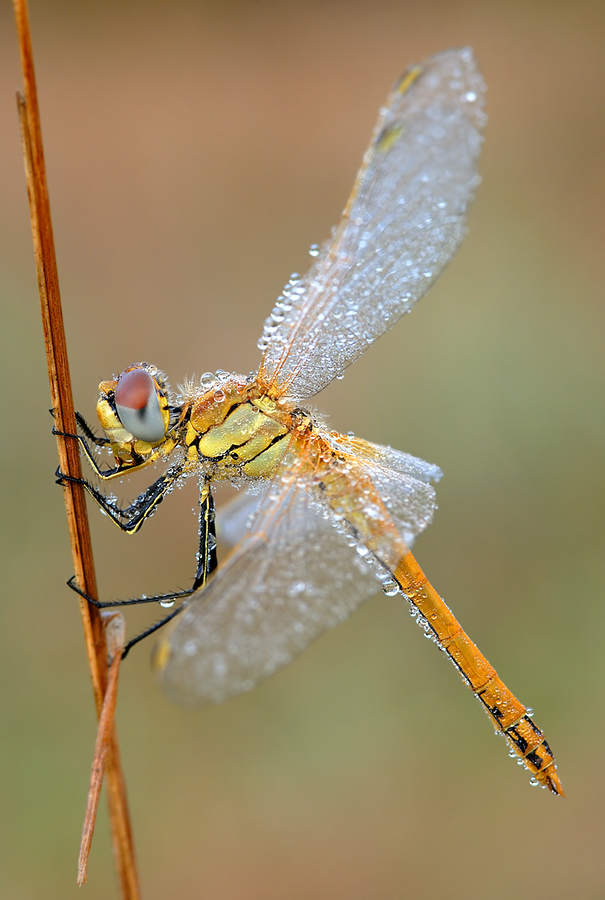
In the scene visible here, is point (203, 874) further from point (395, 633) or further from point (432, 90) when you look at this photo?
point (432, 90)

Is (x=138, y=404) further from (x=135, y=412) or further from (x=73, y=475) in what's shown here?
(x=73, y=475)

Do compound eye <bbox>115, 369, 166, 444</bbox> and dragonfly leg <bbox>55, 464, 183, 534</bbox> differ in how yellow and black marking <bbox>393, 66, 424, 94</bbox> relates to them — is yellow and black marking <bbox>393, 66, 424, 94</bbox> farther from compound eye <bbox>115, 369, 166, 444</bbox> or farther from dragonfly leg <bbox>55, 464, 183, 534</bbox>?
dragonfly leg <bbox>55, 464, 183, 534</bbox>

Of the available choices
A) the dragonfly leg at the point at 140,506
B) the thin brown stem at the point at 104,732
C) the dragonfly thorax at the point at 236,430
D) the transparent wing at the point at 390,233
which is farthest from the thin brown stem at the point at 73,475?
the transparent wing at the point at 390,233

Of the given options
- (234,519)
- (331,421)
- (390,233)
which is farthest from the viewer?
(331,421)

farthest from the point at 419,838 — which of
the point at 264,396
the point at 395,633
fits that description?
the point at 264,396

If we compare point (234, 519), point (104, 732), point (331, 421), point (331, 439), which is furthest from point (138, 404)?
point (331, 421)

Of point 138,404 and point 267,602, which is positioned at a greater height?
point 138,404

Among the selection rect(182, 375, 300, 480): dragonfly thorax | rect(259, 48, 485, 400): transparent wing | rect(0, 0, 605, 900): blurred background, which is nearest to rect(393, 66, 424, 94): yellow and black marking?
rect(259, 48, 485, 400): transparent wing

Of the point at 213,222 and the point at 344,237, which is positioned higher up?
the point at 213,222
